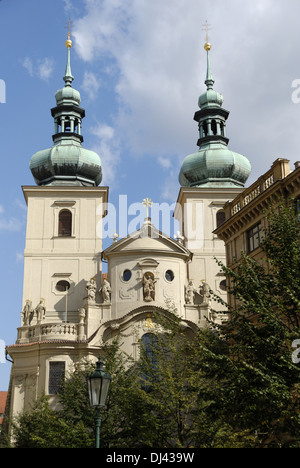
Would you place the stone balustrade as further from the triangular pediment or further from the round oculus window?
the round oculus window

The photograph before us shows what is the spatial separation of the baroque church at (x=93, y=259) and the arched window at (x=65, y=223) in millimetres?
76

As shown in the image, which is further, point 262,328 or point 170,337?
point 170,337

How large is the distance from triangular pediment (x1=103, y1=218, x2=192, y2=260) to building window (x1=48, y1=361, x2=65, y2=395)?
28.6 feet

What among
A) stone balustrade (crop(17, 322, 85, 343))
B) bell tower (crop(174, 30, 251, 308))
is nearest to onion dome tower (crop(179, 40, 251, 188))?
bell tower (crop(174, 30, 251, 308))

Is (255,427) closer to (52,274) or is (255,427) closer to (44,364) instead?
(44,364)

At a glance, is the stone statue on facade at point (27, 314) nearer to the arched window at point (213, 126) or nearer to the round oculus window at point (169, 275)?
the round oculus window at point (169, 275)

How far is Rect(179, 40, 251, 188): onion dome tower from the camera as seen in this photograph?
5641cm

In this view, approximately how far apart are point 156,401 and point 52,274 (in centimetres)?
2821

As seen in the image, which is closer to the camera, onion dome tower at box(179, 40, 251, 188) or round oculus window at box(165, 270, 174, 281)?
round oculus window at box(165, 270, 174, 281)

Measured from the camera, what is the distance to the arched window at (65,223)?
51.3 metres

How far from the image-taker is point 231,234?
110 feet

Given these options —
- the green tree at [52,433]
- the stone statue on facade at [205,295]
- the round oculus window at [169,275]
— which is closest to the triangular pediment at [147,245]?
the round oculus window at [169,275]
